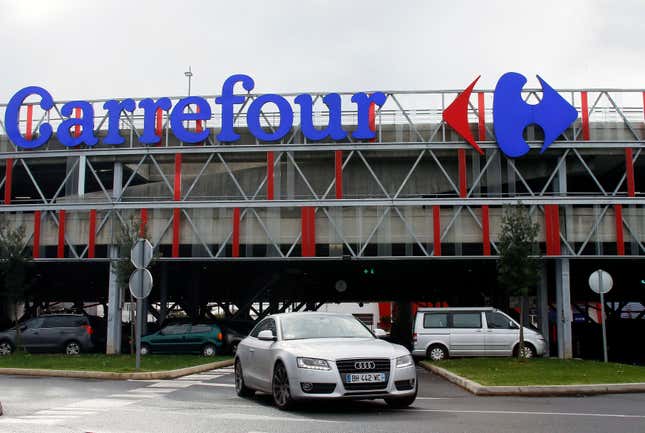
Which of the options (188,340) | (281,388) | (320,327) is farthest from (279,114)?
(281,388)

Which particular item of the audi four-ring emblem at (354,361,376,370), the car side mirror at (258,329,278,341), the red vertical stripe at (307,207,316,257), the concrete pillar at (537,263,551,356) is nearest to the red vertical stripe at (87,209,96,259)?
the red vertical stripe at (307,207,316,257)

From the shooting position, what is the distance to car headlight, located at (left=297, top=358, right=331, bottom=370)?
1004 centimetres

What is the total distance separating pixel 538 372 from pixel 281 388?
27.5 feet

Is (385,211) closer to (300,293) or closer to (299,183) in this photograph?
(299,183)

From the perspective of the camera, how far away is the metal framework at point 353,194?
2855cm

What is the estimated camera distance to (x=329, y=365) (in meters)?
10.0

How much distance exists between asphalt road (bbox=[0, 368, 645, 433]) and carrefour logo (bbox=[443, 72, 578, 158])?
52.3 feet

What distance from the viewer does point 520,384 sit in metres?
14.0

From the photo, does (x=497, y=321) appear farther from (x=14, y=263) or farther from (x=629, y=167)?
(x=14, y=263)

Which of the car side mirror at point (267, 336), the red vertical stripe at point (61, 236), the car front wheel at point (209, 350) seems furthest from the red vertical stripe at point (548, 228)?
the car side mirror at point (267, 336)

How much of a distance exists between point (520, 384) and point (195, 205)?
58.8ft

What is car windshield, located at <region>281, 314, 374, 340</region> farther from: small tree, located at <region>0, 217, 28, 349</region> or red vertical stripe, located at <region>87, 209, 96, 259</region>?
red vertical stripe, located at <region>87, 209, 96, 259</region>

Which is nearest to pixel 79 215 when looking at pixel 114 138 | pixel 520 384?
pixel 114 138

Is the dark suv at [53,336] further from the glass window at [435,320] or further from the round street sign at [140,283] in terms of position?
the glass window at [435,320]
